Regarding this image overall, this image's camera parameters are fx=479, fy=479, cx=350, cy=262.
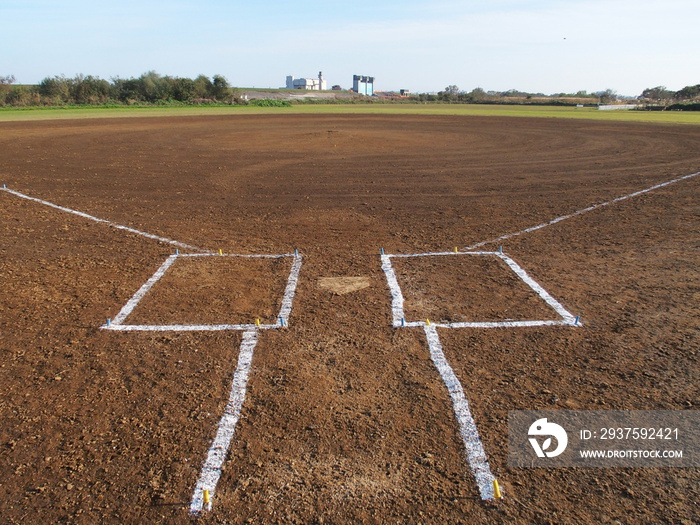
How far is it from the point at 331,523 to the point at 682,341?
4.49 metres

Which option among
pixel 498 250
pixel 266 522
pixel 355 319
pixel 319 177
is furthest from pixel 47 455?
pixel 319 177

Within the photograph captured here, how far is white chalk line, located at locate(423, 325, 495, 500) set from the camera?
11.7 ft

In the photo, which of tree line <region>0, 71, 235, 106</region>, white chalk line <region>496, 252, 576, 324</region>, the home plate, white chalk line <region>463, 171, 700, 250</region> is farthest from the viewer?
tree line <region>0, 71, 235, 106</region>

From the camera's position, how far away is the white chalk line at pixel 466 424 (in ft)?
11.7

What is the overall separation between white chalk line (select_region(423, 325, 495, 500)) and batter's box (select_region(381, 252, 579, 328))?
66 centimetres

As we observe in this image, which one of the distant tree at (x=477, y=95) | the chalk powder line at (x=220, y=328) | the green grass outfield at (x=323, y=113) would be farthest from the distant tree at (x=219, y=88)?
the chalk powder line at (x=220, y=328)

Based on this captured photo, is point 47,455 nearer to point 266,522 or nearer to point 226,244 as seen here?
point 266,522

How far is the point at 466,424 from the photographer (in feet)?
13.6

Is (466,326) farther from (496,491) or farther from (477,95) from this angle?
(477,95)

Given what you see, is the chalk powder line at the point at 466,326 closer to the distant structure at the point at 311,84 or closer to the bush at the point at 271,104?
the bush at the point at 271,104

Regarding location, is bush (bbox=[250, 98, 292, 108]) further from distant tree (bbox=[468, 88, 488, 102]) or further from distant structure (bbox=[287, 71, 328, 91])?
distant structure (bbox=[287, 71, 328, 91])

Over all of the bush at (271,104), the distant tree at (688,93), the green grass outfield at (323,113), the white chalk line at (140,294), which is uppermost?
the distant tree at (688,93)

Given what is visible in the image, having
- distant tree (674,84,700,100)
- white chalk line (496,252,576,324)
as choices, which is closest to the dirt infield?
white chalk line (496,252,576,324)

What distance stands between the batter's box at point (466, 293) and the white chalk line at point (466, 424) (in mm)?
657
